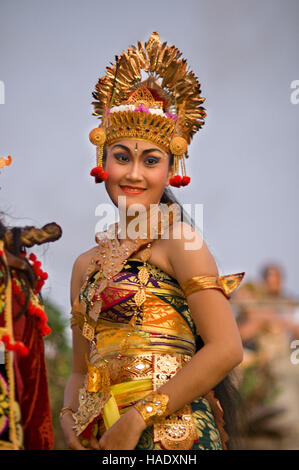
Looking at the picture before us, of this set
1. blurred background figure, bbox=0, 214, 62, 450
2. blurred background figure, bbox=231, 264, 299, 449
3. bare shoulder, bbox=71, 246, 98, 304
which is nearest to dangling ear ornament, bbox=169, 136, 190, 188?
bare shoulder, bbox=71, 246, 98, 304

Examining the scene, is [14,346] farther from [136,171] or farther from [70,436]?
[136,171]

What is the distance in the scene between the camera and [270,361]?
16.2 metres

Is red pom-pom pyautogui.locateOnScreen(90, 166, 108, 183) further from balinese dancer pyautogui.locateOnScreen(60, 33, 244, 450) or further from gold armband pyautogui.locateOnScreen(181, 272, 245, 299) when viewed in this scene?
gold armband pyautogui.locateOnScreen(181, 272, 245, 299)

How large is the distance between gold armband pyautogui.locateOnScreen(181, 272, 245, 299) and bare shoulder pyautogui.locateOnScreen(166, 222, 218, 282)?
4cm

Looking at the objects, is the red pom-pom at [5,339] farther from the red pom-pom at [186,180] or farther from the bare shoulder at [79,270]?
the red pom-pom at [186,180]

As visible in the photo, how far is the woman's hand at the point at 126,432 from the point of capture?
3229mm

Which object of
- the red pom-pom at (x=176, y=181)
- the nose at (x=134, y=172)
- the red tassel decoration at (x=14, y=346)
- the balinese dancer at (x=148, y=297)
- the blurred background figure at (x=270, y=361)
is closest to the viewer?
the red tassel decoration at (x=14, y=346)

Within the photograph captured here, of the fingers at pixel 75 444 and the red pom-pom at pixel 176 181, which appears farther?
the red pom-pom at pixel 176 181

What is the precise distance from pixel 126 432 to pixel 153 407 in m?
0.18

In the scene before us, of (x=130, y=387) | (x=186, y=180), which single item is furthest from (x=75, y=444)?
(x=186, y=180)

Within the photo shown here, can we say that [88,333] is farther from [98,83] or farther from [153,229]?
[98,83]

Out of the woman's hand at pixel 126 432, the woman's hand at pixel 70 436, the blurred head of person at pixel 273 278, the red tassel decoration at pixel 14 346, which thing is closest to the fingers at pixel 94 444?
the woman's hand at pixel 70 436

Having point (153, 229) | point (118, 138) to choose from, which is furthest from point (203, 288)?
point (118, 138)
